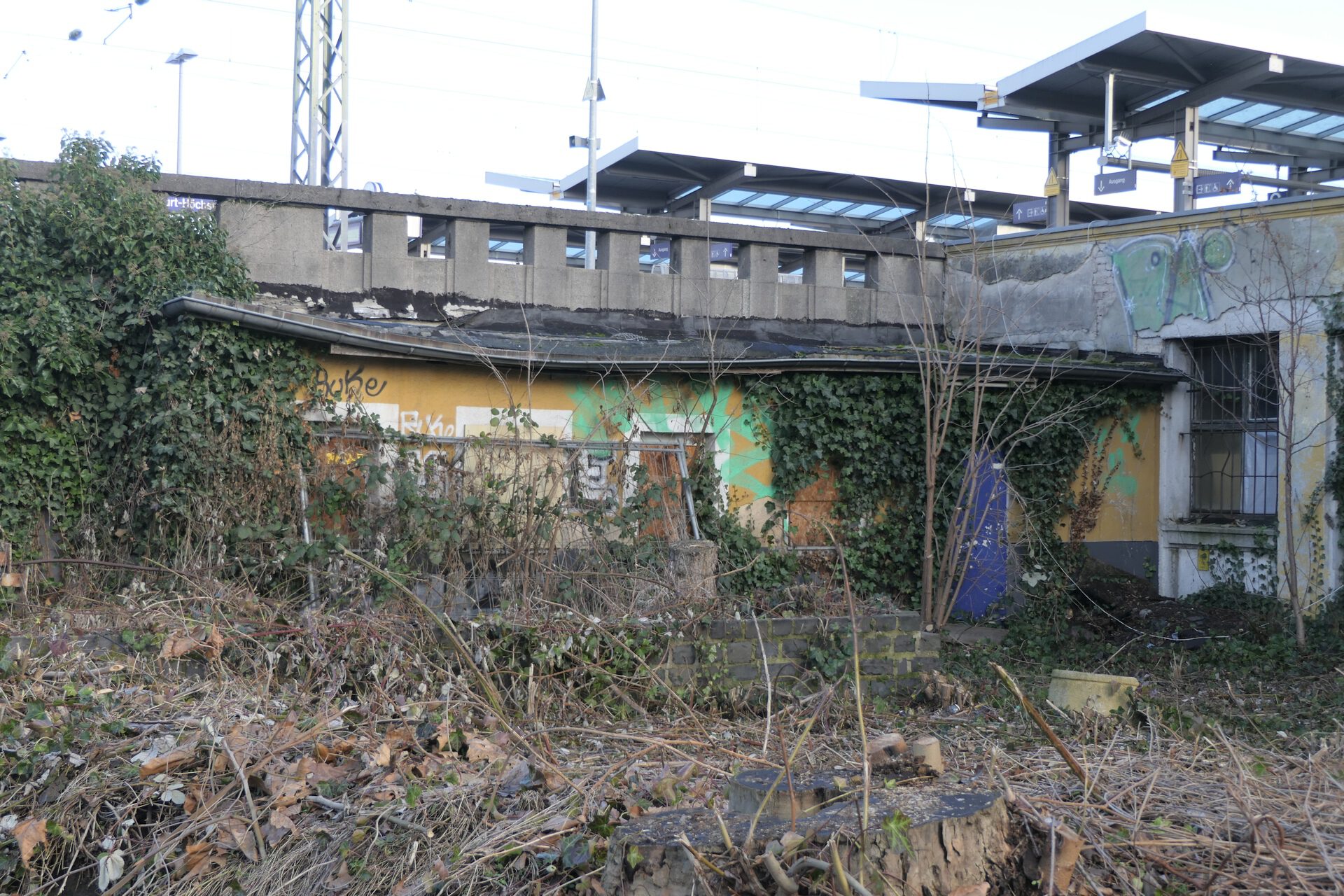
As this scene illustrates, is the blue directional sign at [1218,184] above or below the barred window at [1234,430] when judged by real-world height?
above

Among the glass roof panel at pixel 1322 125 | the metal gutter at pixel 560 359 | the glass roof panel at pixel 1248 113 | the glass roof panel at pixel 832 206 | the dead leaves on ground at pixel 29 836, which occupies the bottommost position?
the dead leaves on ground at pixel 29 836

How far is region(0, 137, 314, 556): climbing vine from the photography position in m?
8.88

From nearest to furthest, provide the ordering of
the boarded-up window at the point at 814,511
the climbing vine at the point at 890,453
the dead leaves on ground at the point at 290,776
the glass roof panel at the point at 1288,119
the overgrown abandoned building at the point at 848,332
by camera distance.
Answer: the dead leaves on ground at the point at 290,776 → the overgrown abandoned building at the point at 848,332 → the climbing vine at the point at 890,453 → the boarded-up window at the point at 814,511 → the glass roof panel at the point at 1288,119

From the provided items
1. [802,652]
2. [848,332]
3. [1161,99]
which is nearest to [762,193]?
[1161,99]

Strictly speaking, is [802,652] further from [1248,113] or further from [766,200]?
[766,200]

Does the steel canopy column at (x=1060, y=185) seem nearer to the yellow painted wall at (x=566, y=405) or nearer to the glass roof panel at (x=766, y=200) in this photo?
the glass roof panel at (x=766, y=200)

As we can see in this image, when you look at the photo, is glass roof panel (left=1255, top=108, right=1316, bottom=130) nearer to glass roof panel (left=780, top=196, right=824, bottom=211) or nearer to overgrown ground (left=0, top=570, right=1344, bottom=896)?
glass roof panel (left=780, top=196, right=824, bottom=211)

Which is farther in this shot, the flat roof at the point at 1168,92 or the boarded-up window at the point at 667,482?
the flat roof at the point at 1168,92

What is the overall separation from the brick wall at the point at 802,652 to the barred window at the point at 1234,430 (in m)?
6.10

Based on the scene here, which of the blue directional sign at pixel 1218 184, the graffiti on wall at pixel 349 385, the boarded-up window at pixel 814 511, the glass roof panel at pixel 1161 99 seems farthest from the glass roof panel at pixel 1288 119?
the graffiti on wall at pixel 349 385

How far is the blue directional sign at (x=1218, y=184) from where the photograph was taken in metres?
14.2

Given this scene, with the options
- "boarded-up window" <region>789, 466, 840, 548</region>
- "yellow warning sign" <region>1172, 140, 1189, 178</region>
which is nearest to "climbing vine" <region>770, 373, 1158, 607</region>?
"boarded-up window" <region>789, 466, 840, 548</region>

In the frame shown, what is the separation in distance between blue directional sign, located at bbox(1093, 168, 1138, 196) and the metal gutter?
3.26 m

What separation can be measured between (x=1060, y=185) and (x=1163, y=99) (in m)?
1.86
